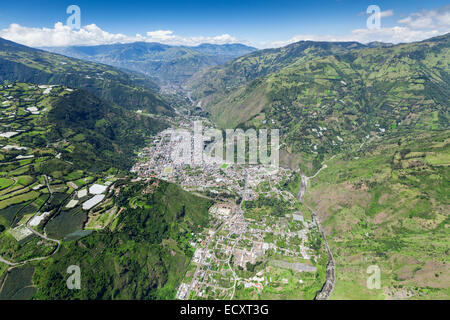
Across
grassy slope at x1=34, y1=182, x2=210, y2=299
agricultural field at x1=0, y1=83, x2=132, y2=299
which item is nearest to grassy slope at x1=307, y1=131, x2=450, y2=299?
grassy slope at x1=34, y1=182, x2=210, y2=299

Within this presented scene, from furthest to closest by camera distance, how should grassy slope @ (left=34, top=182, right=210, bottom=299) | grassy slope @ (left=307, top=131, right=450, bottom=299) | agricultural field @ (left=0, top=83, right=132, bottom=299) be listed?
grassy slope @ (left=307, top=131, right=450, bottom=299)
agricultural field @ (left=0, top=83, right=132, bottom=299)
grassy slope @ (left=34, top=182, right=210, bottom=299)

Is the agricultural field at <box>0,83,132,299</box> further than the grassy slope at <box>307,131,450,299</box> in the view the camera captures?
No

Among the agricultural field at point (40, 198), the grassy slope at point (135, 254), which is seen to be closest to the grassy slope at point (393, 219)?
the grassy slope at point (135, 254)

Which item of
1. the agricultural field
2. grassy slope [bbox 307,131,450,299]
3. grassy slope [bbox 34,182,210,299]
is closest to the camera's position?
grassy slope [bbox 34,182,210,299]

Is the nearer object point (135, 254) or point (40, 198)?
point (135, 254)

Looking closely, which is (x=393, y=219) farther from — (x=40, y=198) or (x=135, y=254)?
(x=40, y=198)

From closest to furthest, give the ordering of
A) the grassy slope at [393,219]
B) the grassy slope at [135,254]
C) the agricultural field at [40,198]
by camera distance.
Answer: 1. the grassy slope at [135,254]
2. the agricultural field at [40,198]
3. the grassy slope at [393,219]

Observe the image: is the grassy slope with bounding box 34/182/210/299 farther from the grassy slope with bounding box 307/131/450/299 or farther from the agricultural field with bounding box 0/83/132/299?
the grassy slope with bounding box 307/131/450/299

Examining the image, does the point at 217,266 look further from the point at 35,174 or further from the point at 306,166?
the point at 306,166

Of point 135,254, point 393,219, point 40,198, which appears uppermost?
point 40,198

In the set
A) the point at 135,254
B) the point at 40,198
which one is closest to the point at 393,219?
the point at 135,254

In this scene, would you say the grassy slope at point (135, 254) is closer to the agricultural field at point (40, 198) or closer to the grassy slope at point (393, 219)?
the agricultural field at point (40, 198)
